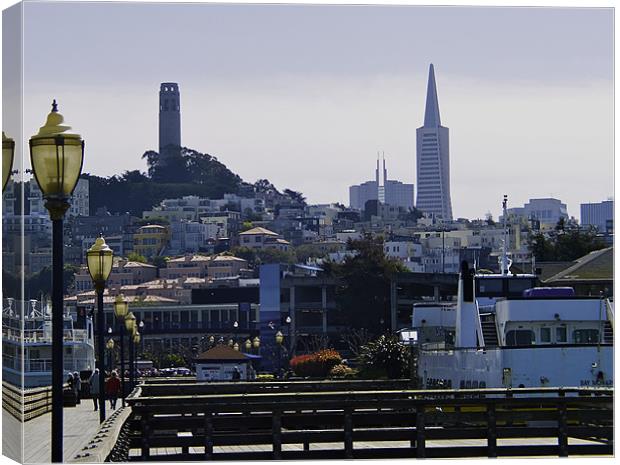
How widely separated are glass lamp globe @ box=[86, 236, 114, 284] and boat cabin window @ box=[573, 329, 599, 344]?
523 inches

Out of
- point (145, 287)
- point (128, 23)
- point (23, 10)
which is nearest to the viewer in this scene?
point (23, 10)

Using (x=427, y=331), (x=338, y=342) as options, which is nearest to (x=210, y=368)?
(x=427, y=331)

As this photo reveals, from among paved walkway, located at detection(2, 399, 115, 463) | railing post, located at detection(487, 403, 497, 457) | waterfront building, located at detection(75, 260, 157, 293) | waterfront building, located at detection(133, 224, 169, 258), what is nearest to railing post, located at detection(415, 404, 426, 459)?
railing post, located at detection(487, 403, 497, 457)

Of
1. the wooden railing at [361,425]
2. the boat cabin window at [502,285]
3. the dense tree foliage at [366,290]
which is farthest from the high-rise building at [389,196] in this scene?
the wooden railing at [361,425]

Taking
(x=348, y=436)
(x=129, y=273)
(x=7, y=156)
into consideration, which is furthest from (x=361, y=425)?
(x=129, y=273)

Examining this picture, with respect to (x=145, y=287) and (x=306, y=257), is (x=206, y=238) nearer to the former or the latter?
(x=306, y=257)

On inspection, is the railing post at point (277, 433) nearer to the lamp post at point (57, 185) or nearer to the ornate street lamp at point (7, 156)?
the ornate street lamp at point (7, 156)

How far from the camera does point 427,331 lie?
40.3 metres

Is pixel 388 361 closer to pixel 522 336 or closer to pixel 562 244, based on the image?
pixel 522 336

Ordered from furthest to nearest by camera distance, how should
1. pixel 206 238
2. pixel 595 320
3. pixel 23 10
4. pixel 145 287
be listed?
pixel 206 238 → pixel 145 287 → pixel 595 320 → pixel 23 10

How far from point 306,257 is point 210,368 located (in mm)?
104441

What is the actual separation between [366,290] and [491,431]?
7221 cm

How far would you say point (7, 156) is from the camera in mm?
14766

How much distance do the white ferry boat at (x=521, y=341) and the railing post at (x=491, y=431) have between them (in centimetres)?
919
